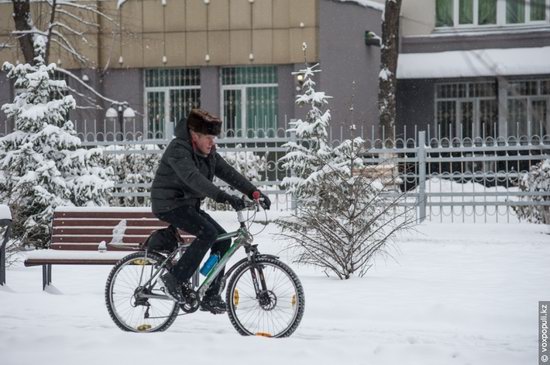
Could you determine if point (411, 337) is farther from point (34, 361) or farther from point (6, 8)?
point (6, 8)

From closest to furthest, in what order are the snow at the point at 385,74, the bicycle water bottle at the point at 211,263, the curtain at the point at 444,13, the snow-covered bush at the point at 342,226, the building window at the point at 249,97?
the bicycle water bottle at the point at 211,263, the snow-covered bush at the point at 342,226, the snow at the point at 385,74, the building window at the point at 249,97, the curtain at the point at 444,13

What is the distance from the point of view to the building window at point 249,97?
26250 mm

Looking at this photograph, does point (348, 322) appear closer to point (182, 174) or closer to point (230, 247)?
point (230, 247)

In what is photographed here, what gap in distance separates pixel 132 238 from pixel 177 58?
16.0 m

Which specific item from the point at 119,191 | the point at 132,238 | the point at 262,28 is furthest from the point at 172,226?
the point at 262,28

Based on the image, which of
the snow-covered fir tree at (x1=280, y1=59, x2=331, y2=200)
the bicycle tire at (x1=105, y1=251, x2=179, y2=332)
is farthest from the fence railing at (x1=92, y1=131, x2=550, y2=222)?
the bicycle tire at (x1=105, y1=251, x2=179, y2=332)

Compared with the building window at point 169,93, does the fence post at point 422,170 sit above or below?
below

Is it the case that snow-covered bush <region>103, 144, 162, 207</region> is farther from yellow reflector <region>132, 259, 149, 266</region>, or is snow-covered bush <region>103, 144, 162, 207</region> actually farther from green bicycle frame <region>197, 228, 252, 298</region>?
green bicycle frame <region>197, 228, 252, 298</region>

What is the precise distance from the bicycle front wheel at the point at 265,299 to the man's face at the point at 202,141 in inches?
37.9

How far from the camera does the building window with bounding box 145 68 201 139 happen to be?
26812 mm

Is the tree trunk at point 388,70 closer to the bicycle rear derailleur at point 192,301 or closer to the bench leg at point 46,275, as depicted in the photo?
the bench leg at point 46,275

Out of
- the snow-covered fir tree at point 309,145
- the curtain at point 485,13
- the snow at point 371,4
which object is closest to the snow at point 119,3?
the snow at point 371,4

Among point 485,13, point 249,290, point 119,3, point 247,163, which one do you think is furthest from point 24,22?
point 249,290

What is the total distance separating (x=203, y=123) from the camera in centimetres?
804
